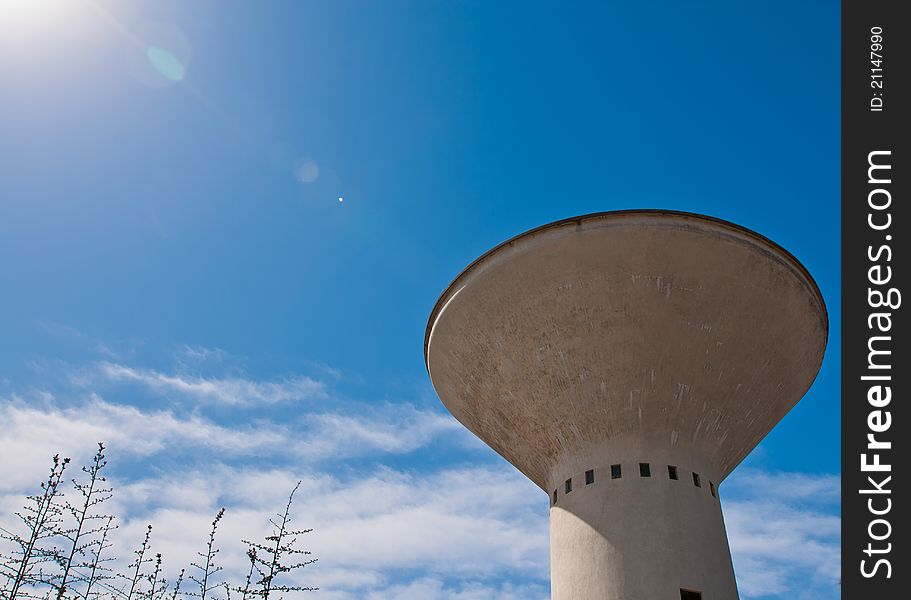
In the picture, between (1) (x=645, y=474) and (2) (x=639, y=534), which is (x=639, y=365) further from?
(2) (x=639, y=534)

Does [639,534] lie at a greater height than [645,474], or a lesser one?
lesser

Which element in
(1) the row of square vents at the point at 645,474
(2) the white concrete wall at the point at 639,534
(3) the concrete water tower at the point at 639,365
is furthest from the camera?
(1) the row of square vents at the point at 645,474

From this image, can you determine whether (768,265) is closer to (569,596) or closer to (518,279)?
(518,279)

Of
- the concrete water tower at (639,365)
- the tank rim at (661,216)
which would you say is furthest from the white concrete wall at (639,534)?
the tank rim at (661,216)

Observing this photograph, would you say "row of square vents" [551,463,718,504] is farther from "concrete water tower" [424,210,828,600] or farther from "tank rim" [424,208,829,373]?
"tank rim" [424,208,829,373]

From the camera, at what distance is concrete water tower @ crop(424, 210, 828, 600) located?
35.7ft

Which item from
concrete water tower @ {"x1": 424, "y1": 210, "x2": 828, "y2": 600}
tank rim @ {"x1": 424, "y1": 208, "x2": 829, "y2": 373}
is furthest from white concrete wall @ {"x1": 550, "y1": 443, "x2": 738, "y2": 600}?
tank rim @ {"x1": 424, "y1": 208, "x2": 829, "y2": 373}

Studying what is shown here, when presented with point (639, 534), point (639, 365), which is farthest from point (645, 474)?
point (639, 365)

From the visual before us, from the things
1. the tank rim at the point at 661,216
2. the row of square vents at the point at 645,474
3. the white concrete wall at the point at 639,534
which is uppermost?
the tank rim at the point at 661,216

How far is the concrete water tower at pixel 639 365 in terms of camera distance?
10.9m

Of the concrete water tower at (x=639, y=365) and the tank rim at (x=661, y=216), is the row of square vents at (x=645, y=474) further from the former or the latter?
the tank rim at (x=661, y=216)

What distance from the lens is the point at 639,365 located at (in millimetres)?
11430

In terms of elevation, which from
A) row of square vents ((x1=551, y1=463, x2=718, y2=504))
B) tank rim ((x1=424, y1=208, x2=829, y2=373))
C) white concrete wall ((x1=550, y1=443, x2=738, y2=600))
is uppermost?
tank rim ((x1=424, y1=208, x2=829, y2=373))
